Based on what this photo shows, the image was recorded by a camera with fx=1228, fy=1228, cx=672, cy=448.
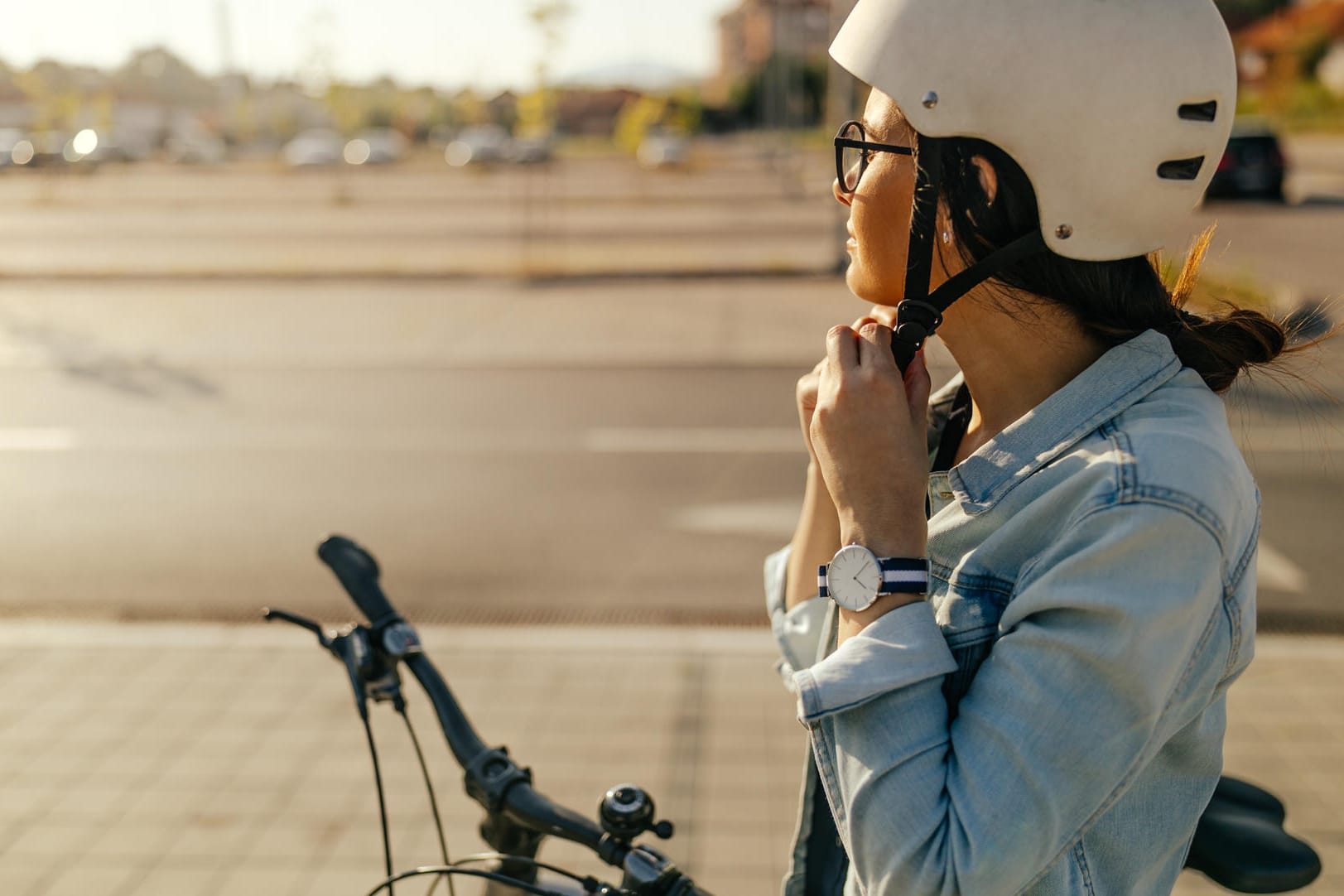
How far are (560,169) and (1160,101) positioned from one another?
43.8 meters

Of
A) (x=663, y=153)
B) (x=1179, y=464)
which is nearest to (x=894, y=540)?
(x=1179, y=464)

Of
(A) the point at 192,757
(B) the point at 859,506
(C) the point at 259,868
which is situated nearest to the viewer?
(B) the point at 859,506

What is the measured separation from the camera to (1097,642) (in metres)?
1.14

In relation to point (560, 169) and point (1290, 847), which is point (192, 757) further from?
point (560, 169)

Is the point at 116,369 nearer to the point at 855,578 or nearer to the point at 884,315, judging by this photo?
the point at 884,315

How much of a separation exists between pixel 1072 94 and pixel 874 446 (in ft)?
1.42

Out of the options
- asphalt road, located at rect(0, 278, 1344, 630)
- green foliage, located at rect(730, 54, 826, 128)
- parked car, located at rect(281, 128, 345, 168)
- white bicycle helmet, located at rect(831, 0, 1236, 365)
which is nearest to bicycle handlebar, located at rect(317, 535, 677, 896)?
white bicycle helmet, located at rect(831, 0, 1236, 365)

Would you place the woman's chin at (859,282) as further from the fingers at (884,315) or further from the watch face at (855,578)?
the watch face at (855,578)

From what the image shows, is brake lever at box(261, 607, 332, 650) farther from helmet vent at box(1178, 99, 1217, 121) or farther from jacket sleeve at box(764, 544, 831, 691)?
helmet vent at box(1178, 99, 1217, 121)

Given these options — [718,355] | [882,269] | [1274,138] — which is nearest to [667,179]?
[1274,138]

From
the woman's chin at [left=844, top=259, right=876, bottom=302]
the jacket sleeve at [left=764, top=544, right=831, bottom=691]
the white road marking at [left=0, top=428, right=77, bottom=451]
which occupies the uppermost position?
the woman's chin at [left=844, top=259, right=876, bottom=302]

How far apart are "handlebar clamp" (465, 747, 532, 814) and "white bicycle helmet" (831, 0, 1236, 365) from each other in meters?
0.85

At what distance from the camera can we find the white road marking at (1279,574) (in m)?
5.64

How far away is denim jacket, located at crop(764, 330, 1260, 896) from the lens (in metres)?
1.16
